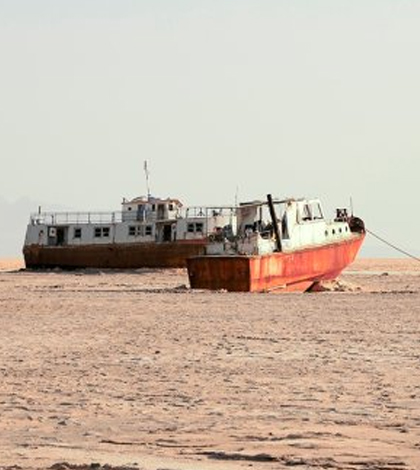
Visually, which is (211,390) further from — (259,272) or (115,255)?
(115,255)

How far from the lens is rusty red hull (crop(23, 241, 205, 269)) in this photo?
216 feet

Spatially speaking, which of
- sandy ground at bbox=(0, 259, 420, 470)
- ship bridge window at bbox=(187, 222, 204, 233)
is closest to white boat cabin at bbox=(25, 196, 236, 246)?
ship bridge window at bbox=(187, 222, 204, 233)

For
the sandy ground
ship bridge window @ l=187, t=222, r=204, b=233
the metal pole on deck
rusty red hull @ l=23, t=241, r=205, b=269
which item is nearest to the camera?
the sandy ground

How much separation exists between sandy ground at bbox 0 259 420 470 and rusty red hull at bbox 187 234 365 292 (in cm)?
1320

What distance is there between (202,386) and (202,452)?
4.45m

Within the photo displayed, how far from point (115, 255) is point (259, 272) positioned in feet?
89.9

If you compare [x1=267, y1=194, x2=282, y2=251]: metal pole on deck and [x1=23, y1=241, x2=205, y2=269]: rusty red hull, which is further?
[x1=23, y1=241, x2=205, y2=269]: rusty red hull

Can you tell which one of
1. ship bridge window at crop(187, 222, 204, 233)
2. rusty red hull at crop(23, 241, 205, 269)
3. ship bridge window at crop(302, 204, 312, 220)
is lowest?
rusty red hull at crop(23, 241, 205, 269)

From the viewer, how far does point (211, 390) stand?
43.9ft

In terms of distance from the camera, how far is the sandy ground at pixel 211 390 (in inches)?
367

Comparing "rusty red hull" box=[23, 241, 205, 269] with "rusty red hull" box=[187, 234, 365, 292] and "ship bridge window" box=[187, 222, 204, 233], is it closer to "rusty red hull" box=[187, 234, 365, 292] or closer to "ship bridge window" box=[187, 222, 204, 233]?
"ship bridge window" box=[187, 222, 204, 233]

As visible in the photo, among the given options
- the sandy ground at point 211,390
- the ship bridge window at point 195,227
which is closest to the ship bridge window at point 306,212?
the ship bridge window at point 195,227

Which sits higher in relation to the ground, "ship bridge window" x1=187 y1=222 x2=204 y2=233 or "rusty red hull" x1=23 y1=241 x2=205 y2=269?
"ship bridge window" x1=187 y1=222 x2=204 y2=233

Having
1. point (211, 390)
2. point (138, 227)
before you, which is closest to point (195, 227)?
point (138, 227)
